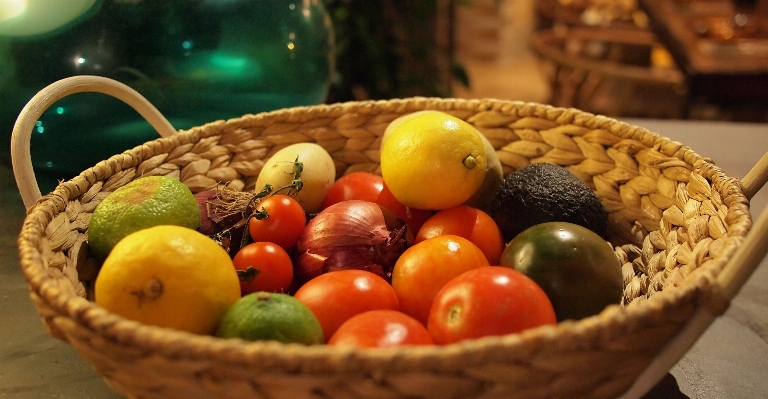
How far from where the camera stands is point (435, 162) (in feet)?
2.29

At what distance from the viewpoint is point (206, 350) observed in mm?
378

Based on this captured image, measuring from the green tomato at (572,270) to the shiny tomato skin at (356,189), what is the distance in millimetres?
242

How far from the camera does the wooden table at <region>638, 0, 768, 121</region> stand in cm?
228

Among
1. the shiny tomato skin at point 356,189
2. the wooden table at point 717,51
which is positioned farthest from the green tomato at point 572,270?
the wooden table at point 717,51

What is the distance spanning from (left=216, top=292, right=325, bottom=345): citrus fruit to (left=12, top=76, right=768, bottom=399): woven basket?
77 millimetres

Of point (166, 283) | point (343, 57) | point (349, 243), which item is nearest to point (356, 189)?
point (349, 243)

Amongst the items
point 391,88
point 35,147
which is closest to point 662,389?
point 35,147

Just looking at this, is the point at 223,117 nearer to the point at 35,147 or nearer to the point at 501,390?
the point at 35,147

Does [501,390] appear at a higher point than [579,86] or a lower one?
higher

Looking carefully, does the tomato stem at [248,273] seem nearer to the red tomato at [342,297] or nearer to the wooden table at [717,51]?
the red tomato at [342,297]

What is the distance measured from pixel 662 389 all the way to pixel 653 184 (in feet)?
0.85

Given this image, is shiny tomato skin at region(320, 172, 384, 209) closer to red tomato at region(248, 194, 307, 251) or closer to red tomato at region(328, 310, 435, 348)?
red tomato at region(248, 194, 307, 251)

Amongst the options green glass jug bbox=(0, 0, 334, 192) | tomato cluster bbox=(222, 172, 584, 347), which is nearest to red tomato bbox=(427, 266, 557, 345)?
tomato cluster bbox=(222, 172, 584, 347)

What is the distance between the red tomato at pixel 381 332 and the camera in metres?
0.46
